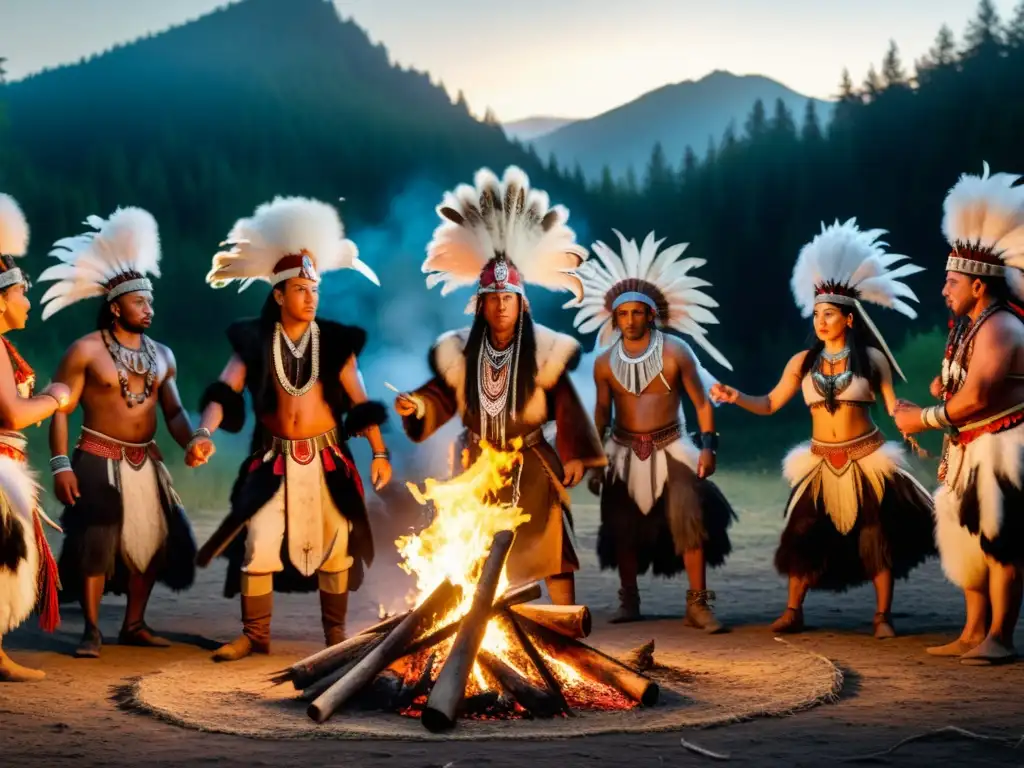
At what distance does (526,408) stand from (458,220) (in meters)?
0.84

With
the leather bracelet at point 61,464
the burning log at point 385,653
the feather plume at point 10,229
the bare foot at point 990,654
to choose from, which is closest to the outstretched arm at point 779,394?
the bare foot at point 990,654

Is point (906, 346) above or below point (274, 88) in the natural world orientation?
below

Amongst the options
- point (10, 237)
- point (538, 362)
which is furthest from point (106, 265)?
point (538, 362)

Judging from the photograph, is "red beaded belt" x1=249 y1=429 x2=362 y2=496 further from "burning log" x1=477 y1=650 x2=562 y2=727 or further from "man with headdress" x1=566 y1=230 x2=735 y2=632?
"man with headdress" x1=566 y1=230 x2=735 y2=632

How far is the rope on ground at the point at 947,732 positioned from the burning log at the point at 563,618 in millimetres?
1122

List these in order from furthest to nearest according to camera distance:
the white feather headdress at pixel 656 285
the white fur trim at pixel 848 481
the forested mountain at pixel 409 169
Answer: the forested mountain at pixel 409 169, the white feather headdress at pixel 656 285, the white fur trim at pixel 848 481

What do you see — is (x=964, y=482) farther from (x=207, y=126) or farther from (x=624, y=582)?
(x=207, y=126)

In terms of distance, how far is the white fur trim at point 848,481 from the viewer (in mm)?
5871

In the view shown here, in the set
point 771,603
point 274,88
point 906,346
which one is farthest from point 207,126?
point 771,603

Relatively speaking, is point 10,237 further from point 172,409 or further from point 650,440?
point 650,440

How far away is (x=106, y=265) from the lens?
578 centimetres

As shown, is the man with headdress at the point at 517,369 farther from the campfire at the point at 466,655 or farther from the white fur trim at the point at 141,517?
the white fur trim at the point at 141,517

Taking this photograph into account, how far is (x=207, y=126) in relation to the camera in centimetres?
2055

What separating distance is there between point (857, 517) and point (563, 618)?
1926 millimetres
